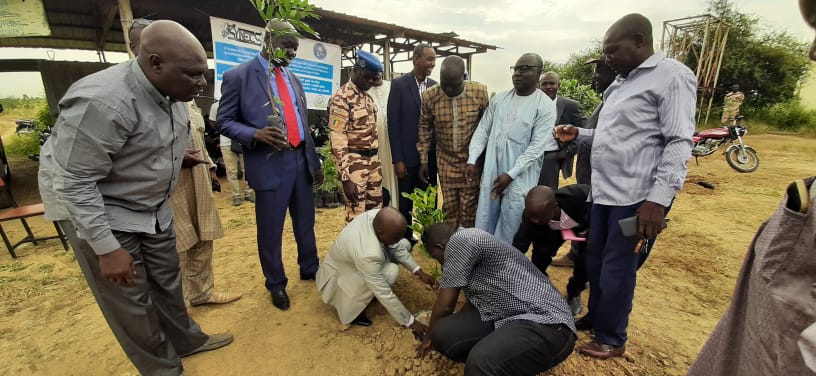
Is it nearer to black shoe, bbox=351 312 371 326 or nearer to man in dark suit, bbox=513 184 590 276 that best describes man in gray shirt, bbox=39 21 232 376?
black shoe, bbox=351 312 371 326

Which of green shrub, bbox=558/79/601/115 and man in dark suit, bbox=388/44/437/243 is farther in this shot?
green shrub, bbox=558/79/601/115

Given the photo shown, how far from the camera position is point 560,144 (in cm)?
325

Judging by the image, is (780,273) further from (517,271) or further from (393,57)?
(393,57)

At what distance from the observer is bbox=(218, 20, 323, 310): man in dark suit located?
7.40 feet

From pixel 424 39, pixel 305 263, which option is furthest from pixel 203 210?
pixel 424 39

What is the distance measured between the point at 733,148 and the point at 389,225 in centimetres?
899

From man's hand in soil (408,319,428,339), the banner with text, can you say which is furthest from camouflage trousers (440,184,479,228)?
the banner with text

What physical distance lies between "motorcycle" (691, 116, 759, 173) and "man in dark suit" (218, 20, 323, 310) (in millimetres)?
8070

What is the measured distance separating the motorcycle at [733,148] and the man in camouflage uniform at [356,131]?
742cm

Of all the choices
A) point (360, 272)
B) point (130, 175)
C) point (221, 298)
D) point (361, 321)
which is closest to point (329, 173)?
point (221, 298)

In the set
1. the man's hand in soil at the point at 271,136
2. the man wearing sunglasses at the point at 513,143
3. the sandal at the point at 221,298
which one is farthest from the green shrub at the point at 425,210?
the sandal at the point at 221,298

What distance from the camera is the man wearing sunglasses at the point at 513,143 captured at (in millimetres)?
2605

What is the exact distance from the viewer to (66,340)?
7.54ft

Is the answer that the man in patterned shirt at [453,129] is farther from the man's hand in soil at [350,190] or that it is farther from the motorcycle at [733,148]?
the motorcycle at [733,148]
